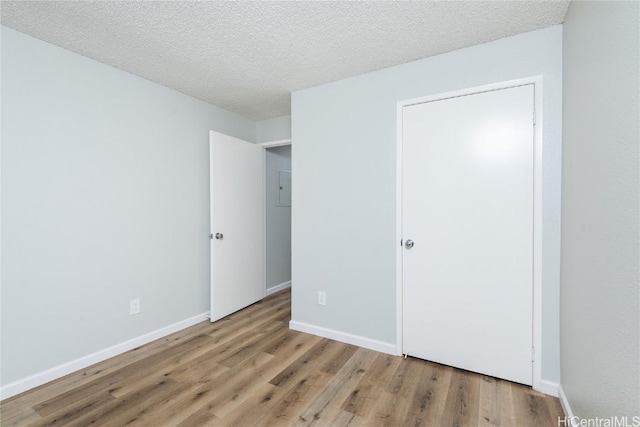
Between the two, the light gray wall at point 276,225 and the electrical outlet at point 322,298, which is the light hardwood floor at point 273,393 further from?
the light gray wall at point 276,225

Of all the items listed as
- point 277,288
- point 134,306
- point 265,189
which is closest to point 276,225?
point 265,189

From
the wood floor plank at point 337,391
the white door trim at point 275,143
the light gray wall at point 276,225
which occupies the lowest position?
the wood floor plank at point 337,391

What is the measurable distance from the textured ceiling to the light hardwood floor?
7.74 ft

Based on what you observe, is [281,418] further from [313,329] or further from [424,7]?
[424,7]

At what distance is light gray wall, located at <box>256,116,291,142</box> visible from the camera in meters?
3.65

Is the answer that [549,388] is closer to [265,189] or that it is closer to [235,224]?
[235,224]

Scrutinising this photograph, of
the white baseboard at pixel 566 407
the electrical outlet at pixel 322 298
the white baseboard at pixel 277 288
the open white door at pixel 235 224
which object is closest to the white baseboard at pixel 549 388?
the white baseboard at pixel 566 407

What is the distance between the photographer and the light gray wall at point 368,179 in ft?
6.04

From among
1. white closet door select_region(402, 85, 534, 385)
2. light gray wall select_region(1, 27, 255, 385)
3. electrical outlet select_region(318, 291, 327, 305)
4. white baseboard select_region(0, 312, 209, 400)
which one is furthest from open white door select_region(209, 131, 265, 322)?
white closet door select_region(402, 85, 534, 385)

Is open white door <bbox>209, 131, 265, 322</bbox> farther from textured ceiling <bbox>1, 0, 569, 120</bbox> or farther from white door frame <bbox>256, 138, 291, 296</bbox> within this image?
textured ceiling <bbox>1, 0, 569, 120</bbox>

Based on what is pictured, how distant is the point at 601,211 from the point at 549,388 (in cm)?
133

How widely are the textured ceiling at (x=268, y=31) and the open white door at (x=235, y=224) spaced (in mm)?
912

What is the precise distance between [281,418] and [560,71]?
2.71m

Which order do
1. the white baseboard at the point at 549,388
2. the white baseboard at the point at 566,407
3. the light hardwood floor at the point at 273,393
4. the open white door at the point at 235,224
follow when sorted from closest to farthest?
the white baseboard at the point at 566,407 < the light hardwood floor at the point at 273,393 < the white baseboard at the point at 549,388 < the open white door at the point at 235,224
